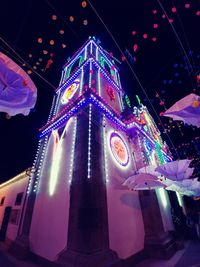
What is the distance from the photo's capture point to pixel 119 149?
988cm

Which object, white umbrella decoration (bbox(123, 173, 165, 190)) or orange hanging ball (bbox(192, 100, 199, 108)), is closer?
orange hanging ball (bbox(192, 100, 199, 108))

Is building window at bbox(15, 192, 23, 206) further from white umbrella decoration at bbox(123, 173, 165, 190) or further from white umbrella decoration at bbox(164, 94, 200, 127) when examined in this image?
white umbrella decoration at bbox(164, 94, 200, 127)

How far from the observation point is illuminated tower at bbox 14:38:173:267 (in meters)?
5.73

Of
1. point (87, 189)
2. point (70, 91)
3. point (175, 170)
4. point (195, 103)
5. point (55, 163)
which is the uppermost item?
point (70, 91)

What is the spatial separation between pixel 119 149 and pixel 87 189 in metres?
4.11

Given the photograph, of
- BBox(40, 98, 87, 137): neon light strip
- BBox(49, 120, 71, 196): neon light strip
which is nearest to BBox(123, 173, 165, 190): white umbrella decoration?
BBox(49, 120, 71, 196): neon light strip

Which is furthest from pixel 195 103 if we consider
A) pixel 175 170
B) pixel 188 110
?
pixel 175 170

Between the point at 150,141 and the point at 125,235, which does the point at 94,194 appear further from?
the point at 150,141

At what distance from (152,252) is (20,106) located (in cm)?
830

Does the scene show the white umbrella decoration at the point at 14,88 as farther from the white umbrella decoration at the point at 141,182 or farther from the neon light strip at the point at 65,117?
the neon light strip at the point at 65,117

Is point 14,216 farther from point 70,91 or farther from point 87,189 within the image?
point 70,91

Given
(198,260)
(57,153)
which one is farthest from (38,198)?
(198,260)

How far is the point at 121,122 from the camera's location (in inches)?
451

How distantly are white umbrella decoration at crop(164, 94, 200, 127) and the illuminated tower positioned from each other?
3937 millimetres
